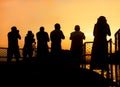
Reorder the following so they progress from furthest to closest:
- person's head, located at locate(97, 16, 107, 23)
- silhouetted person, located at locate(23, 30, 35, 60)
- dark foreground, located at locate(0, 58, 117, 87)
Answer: silhouetted person, located at locate(23, 30, 35, 60)
person's head, located at locate(97, 16, 107, 23)
dark foreground, located at locate(0, 58, 117, 87)

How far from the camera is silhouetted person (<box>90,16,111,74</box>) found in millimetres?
17078

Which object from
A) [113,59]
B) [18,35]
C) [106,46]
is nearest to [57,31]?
[18,35]

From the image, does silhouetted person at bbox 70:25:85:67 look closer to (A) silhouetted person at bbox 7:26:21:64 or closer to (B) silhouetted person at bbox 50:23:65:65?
(B) silhouetted person at bbox 50:23:65:65

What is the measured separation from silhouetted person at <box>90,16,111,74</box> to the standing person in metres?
3.92

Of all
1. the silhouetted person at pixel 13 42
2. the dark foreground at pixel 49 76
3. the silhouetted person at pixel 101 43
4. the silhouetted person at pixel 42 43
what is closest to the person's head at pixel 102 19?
the silhouetted person at pixel 101 43

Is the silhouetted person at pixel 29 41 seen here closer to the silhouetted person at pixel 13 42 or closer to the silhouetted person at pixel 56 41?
the silhouetted person at pixel 13 42

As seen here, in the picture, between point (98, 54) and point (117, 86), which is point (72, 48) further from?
point (117, 86)

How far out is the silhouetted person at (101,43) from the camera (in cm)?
1708

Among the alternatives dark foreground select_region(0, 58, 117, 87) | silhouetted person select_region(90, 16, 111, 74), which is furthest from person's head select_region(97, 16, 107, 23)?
dark foreground select_region(0, 58, 117, 87)

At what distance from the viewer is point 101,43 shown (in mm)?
17266

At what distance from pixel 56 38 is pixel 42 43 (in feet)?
4.82

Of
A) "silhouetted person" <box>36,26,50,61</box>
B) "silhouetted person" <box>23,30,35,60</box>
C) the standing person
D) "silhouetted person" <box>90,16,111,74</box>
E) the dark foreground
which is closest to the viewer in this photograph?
the dark foreground

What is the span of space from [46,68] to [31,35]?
7034mm

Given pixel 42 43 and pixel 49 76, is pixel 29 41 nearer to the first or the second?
pixel 42 43
